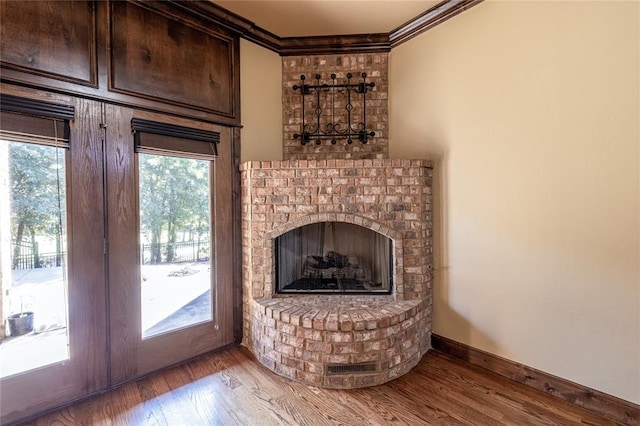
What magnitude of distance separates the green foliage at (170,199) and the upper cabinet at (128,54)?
419 millimetres

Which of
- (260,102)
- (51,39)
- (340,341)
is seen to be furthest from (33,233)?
(340,341)

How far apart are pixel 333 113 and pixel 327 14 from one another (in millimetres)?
814

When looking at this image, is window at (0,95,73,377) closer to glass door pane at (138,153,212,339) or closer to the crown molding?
glass door pane at (138,153,212,339)

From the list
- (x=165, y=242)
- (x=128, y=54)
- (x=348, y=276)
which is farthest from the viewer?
(x=348, y=276)

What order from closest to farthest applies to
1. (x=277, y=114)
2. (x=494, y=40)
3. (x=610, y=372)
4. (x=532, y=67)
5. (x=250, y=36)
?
(x=610, y=372) < (x=532, y=67) < (x=494, y=40) < (x=250, y=36) < (x=277, y=114)

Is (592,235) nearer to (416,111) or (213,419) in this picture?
(416,111)

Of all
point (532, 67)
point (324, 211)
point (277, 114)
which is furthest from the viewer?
point (277, 114)

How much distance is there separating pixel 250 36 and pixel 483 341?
10.7ft

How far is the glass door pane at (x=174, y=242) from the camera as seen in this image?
2107 millimetres

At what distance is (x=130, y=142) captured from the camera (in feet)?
6.57

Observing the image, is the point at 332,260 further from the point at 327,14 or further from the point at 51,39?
the point at 51,39

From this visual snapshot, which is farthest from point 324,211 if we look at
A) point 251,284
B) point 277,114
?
point 277,114

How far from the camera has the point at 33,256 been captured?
1697 millimetres

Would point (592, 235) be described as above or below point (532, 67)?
below
